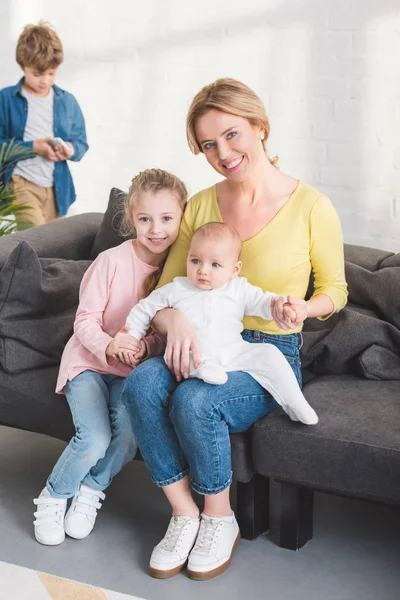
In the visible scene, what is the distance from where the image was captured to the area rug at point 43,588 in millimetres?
2219

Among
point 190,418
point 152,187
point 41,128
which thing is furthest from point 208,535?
point 41,128

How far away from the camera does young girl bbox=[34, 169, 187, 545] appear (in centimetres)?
244

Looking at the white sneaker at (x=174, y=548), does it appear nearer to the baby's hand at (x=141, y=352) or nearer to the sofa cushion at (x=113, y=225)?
the baby's hand at (x=141, y=352)

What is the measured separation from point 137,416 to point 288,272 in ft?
1.74

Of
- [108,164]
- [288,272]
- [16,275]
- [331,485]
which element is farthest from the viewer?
[108,164]

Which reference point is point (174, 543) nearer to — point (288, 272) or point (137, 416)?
point (137, 416)

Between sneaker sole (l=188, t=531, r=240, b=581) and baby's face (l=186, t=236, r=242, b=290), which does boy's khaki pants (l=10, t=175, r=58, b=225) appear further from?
sneaker sole (l=188, t=531, r=240, b=581)

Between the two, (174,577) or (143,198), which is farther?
(143,198)

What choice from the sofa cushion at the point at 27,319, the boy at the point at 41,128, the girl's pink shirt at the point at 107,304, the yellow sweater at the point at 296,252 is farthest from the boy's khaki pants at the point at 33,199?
the yellow sweater at the point at 296,252

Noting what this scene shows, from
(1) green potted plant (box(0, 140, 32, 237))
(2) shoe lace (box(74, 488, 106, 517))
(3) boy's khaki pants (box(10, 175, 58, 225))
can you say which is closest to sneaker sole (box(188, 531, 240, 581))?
(2) shoe lace (box(74, 488, 106, 517))

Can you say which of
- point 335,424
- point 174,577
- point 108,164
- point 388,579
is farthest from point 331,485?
point 108,164

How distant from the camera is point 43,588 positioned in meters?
2.26

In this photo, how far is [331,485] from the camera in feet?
7.26

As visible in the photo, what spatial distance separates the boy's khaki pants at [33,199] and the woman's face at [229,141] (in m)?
1.99
